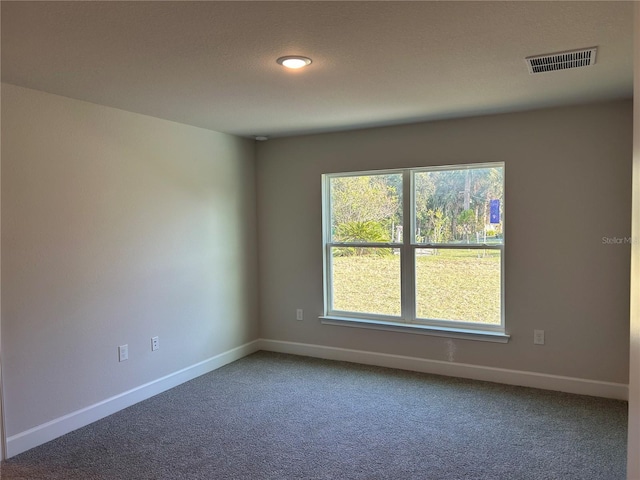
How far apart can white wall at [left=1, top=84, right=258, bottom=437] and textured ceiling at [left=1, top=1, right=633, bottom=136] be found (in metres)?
0.30

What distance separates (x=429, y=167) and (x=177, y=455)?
3.04 m

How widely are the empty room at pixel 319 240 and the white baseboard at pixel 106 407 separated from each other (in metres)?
0.02

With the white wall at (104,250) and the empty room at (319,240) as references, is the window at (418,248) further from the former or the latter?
the white wall at (104,250)

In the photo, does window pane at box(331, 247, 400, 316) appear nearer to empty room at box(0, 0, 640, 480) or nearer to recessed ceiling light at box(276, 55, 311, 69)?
empty room at box(0, 0, 640, 480)

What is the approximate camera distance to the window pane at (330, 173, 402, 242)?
14.6 ft

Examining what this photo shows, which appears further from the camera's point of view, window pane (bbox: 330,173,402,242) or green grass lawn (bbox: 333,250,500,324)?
window pane (bbox: 330,173,402,242)

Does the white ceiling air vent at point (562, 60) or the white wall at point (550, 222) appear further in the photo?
the white wall at point (550, 222)

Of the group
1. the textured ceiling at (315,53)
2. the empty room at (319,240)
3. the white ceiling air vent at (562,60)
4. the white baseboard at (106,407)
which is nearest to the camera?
the textured ceiling at (315,53)

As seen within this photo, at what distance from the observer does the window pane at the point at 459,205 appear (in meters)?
4.00

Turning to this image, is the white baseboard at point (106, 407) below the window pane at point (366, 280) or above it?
below

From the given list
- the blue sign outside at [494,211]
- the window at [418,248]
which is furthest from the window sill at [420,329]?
the blue sign outside at [494,211]

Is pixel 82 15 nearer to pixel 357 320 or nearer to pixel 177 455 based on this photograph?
pixel 177 455

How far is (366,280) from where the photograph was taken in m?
4.63

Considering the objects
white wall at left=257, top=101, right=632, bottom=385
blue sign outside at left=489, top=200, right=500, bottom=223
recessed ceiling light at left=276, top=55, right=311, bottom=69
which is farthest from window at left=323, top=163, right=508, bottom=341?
recessed ceiling light at left=276, top=55, right=311, bottom=69
